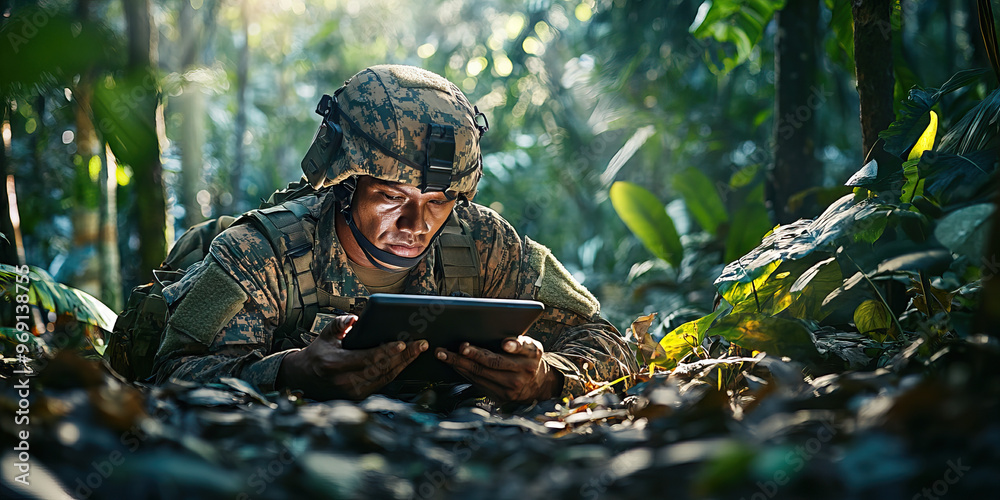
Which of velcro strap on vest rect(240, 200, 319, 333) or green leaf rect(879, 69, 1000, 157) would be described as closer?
green leaf rect(879, 69, 1000, 157)

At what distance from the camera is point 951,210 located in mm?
1460

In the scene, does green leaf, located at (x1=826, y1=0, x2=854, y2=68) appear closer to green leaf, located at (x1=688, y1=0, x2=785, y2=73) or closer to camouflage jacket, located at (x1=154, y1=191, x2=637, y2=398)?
green leaf, located at (x1=688, y1=0, x2=785, y2=73)

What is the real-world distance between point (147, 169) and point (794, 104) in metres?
3.57

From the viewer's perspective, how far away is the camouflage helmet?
2.34m

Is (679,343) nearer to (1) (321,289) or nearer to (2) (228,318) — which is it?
(1) (321,289)

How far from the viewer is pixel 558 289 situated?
263 centimetres

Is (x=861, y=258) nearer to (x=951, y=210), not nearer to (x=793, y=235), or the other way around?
(x=793, y=235)

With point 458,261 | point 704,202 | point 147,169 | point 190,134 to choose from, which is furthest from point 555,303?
point 190,134

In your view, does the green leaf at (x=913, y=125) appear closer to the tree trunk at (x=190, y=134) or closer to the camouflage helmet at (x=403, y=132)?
the camouflage helmet at (x=403, y=132)

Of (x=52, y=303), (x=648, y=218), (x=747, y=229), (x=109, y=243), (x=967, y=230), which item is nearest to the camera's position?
(x=967, y=230)

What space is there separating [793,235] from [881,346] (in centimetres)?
35

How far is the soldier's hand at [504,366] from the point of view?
1972mm

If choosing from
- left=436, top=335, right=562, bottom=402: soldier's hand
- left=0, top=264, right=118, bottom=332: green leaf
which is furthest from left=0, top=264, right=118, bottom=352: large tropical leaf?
left=436, top=335, right=562, bottom=402: soldier's hand

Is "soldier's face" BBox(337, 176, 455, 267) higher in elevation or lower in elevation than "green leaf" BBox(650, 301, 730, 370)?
higher
